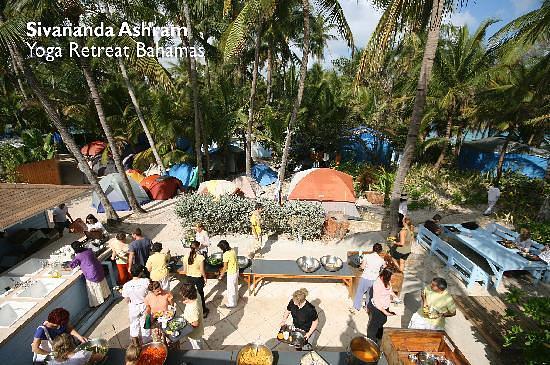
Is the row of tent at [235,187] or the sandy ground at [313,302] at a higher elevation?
the row of tent at [235,187]

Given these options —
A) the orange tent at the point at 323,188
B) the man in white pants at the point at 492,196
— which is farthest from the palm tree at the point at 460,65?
the orange tent at the point at 323,188

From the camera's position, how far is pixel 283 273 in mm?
6746

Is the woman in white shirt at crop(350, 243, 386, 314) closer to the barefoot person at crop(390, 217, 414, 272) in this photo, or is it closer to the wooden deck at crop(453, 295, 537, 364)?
the barefoot person at crop(390, 217, 414, 272)

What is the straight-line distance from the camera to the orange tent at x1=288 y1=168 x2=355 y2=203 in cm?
1118

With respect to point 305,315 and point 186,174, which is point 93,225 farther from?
point 186,174

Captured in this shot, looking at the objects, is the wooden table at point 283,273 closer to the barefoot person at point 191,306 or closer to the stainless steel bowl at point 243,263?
the stainless steel bowl at point 243,263

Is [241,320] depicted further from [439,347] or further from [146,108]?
[146,108]

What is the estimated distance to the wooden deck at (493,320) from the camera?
18.0 feet

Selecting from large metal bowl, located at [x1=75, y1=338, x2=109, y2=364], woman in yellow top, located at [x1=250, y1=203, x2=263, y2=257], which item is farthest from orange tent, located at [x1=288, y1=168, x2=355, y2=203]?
large metal bowl, located at [x1=75, y1=338, x2=109, y2=364]

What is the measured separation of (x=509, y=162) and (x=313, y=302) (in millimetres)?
16451

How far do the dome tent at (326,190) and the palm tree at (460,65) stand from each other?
8363mm

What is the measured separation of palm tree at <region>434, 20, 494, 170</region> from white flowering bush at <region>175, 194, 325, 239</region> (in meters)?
10.6

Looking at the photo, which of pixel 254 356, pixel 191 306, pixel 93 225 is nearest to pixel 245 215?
pixel 93 225

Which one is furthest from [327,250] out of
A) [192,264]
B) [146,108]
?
[146,108]
